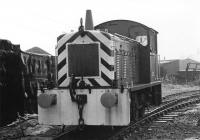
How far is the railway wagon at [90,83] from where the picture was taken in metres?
7.66

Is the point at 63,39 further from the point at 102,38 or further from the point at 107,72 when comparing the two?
the point at 107,72

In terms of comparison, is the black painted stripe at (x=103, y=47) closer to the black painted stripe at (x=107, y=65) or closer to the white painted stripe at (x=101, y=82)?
the black painted stripe at (x=107, y=65)

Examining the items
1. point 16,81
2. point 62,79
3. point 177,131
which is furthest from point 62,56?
point 177,131

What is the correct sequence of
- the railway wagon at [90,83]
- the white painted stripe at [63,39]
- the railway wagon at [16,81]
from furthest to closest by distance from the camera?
the railway wagon at [16,81] → the white painted stripe at [63,39] → the railway wagon at [90,83]

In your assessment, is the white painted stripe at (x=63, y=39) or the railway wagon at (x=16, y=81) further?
the railway wagon at (x=16, y=81)

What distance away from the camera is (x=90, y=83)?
8430mm

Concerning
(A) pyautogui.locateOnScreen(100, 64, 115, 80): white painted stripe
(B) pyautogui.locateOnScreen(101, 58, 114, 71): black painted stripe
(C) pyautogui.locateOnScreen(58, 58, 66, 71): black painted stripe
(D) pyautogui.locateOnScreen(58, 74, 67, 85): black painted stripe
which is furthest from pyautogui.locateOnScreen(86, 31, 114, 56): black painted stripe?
(D) pyautogui.locateOnScreen(58, 74, 67, 85): black painted stripe

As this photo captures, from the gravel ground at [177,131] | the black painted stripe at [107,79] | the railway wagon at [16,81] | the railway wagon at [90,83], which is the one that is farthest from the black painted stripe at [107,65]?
the gravel ground at [177,131]

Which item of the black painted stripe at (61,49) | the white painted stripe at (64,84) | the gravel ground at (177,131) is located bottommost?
the gravel ground at (177,131)

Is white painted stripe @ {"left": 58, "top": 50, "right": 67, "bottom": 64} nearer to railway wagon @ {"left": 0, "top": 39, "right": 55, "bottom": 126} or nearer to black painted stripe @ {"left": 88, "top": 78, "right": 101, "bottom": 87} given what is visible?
railway wagon @ {"left": 0, "top": 39, "right": 55, "bottom": 126}

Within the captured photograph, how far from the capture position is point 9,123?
9.64 m

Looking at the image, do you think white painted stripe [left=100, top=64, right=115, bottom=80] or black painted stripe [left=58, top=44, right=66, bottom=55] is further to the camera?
black painted stripe [left=58, top=44, right=66, bottom=55]

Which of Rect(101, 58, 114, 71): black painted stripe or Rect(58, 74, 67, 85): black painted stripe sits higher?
Rect(101, 58, 114, 71): black painted stripe

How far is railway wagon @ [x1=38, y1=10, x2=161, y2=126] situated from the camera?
766cm
